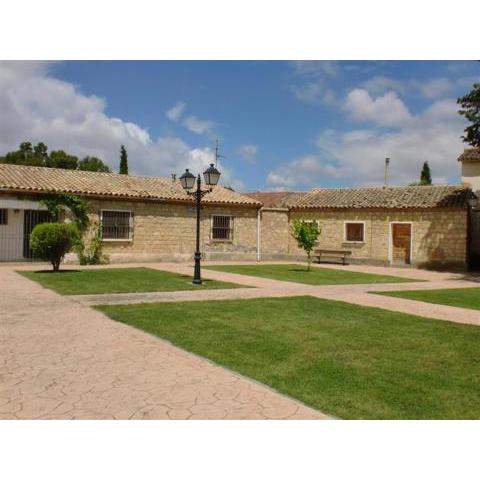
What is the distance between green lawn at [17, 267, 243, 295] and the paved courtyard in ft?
8.21

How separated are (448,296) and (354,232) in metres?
12.2

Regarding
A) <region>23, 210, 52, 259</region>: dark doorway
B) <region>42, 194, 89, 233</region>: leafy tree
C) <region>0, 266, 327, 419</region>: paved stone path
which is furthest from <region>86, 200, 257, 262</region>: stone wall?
<region>0, 266, 327, 419</region>: paved stone path

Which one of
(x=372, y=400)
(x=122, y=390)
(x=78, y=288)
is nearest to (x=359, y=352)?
(x=372, y=400)

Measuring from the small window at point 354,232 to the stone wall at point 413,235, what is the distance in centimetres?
23

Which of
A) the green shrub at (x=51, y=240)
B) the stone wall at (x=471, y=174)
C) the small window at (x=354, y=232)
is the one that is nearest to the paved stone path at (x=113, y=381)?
the green shrub at (x=51, y=240)

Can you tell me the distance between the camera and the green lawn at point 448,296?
35.0 feet

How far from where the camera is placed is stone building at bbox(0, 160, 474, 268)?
62.9 feet

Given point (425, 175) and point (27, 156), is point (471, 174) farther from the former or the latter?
point (27, 156)

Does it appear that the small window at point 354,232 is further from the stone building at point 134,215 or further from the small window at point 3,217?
the small window at point 3,217

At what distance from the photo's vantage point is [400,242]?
23.5 metres

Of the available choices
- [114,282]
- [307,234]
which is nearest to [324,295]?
[114,282]

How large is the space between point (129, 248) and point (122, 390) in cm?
1649

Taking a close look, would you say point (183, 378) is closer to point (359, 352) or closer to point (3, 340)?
→ point (359, 352)

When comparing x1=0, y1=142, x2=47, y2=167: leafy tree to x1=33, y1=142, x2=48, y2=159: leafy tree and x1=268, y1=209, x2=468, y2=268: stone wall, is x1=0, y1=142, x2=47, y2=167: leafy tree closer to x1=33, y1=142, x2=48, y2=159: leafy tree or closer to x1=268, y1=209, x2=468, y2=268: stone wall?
x1=33, y1=142, x2=48, y2=159: leafy tree
